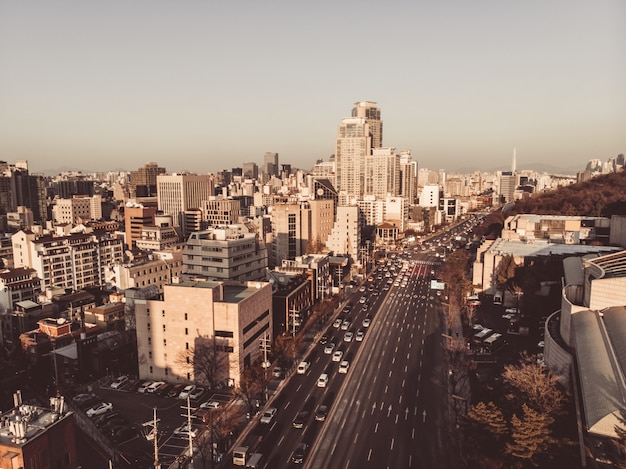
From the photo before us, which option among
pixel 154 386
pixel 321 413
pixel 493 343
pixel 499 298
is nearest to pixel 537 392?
pixel 321 413

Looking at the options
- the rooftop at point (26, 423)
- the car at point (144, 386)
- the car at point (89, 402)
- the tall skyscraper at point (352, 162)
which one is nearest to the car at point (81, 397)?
the car at point (89, 402)

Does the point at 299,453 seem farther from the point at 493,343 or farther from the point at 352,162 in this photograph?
the point at 352,162

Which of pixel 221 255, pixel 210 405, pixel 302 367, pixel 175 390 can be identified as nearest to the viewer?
pixel 210 405

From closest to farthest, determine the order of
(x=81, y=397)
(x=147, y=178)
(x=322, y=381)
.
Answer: (x=81, y=397)
(x=322, y=381)
(x=147, y=178)

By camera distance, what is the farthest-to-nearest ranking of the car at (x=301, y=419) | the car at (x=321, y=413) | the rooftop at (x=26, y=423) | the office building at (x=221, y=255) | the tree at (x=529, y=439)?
the office building at (x=221, y=255) → the car at (x=321, y=413) → the car at (x=301, y=419) → the tree at (x=529, y=439) → the rooftop at (x=26, y=423)

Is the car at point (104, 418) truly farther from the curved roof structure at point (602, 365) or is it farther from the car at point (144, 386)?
the curved roof structure at point (602, 365)

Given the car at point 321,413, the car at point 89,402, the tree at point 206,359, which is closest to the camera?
the car at point 321,413

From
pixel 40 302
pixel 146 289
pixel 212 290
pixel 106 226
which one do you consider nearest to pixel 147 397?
pixel 212 290

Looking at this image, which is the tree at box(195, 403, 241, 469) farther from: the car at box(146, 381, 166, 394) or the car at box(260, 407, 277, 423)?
the car at box(146, 381, 166, 394)
